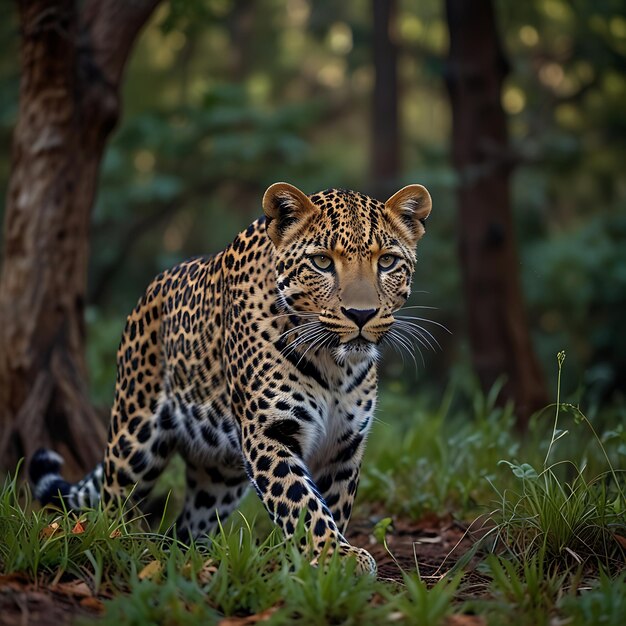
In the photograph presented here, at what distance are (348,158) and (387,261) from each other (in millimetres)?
16620

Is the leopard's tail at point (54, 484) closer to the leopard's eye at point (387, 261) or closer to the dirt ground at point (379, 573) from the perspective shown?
the dirt ground at point (379, 573)

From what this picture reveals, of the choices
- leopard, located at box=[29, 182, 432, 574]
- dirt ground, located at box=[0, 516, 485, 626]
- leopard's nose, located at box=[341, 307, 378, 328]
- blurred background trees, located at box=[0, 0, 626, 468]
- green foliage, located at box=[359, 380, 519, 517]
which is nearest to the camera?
dirt ground, located at box=[0, 516, 485, 626]

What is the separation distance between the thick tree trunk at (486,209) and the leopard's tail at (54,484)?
5.90m

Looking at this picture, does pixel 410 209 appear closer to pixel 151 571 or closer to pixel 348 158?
pixel 151 571

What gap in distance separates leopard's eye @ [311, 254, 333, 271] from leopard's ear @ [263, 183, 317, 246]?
24 centimetres

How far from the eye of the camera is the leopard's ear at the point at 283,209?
4.67 m

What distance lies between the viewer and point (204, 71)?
1997 cm

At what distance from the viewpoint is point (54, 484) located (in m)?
5.68

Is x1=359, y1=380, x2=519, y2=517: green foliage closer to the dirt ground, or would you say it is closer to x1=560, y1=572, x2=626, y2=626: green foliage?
the dirt ground

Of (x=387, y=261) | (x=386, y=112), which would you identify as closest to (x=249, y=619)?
(x=387, y=261)

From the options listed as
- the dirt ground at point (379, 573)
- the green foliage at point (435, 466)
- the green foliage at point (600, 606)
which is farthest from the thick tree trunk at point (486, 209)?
the green foliage at point (600, 606)

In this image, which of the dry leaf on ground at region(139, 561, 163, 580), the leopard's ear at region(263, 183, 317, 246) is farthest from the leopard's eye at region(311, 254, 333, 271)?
the dry leaf on ground at region(139, 561, 163, 580)

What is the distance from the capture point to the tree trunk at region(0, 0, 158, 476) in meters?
6.89

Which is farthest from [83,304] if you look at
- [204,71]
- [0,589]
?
[204,71]
